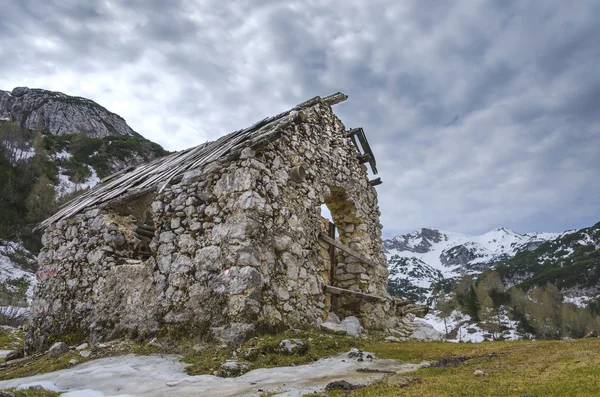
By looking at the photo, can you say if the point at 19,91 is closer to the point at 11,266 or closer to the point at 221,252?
the point at 11,266

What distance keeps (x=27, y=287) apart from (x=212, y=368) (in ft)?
71.5


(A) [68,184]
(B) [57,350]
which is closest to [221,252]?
(B) [57,350]

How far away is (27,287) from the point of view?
69.8 ft

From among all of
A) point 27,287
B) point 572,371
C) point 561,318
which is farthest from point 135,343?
point 561,318

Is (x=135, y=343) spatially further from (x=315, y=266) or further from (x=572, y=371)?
(x=572, y=371)

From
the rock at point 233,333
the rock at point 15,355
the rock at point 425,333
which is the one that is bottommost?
the rock at point 15,355

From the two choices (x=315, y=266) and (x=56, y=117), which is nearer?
(x=315, y=266)

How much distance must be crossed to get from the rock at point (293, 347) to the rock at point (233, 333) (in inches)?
27.5

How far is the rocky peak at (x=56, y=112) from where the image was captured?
64.6m

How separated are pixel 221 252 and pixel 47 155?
42920 mm

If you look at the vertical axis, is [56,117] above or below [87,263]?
above

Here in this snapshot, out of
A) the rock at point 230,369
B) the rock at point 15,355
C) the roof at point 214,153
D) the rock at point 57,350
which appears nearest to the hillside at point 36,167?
the rock at point 15,355

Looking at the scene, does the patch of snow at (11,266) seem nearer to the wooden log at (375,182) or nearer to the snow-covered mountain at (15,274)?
the snow-covered mountain at (15,274)

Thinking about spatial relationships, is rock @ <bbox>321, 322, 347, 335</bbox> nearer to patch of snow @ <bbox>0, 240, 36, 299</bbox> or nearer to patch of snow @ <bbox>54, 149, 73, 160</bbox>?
patch of snow @ <bbox>0, 240, 36, 299</bbox>
